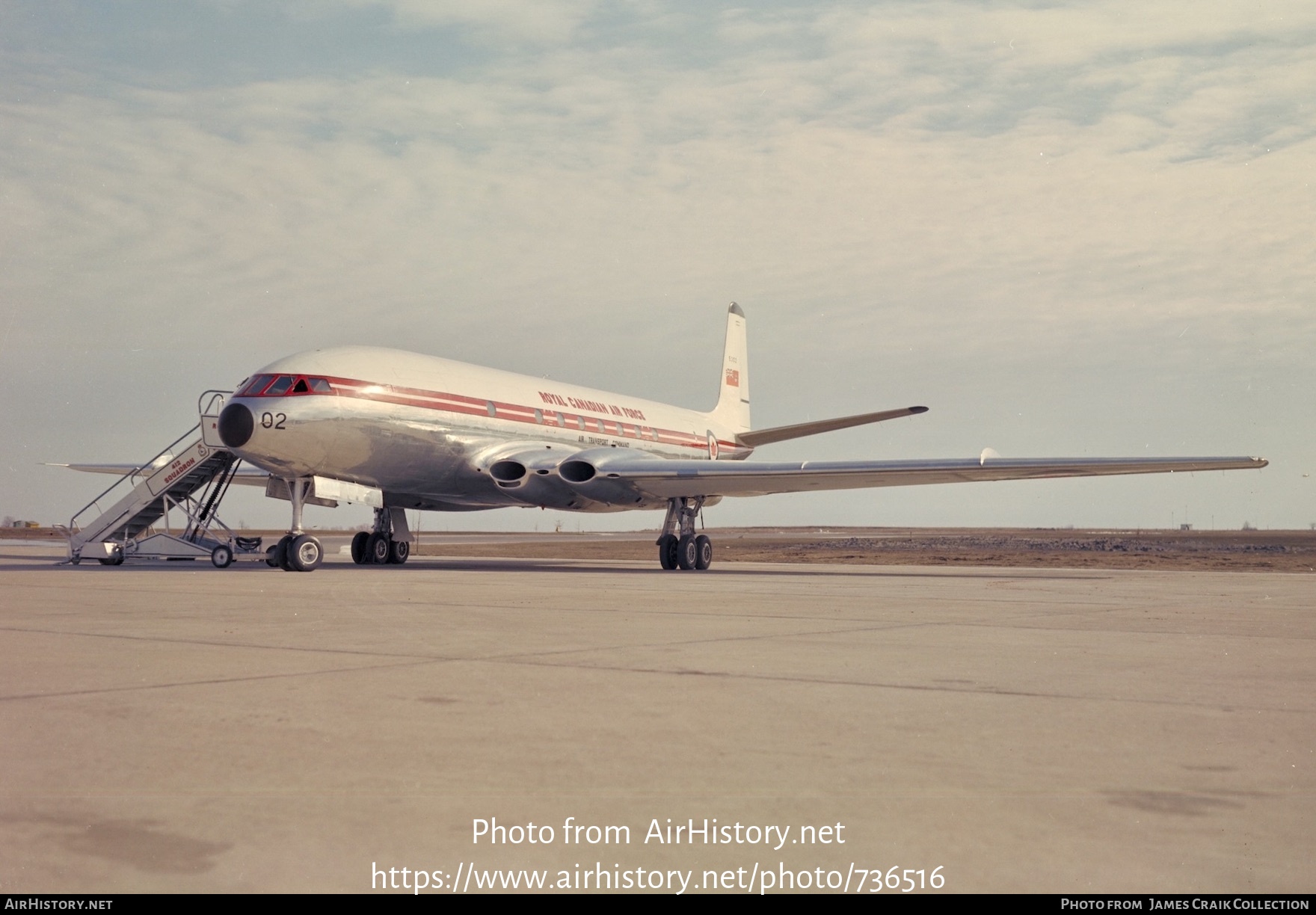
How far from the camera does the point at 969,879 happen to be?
9.14 feet

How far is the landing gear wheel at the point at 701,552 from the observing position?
23.5m

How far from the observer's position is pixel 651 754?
4.07 meters

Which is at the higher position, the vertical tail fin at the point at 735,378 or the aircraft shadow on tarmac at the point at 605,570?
the vertical tail fin at the point at 735,378

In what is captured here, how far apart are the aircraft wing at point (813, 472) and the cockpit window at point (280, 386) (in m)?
5.77

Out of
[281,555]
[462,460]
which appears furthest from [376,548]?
[281,555]

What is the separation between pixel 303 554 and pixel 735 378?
19.0m

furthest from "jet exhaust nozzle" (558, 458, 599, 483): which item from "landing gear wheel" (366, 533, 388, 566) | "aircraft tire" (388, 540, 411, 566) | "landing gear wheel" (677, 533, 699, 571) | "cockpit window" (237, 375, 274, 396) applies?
"cockpit window" (237, 375, 274, 396)

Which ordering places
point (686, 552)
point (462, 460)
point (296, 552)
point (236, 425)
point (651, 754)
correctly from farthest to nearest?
point (686, 552) < point (462, 460) < point (296, 552) < point (236, 425) < point (651, 754)

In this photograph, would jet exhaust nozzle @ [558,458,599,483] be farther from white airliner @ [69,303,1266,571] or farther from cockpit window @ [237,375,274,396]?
cockpit window @ [237,375,274,396]

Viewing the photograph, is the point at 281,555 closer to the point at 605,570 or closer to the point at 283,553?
the point at 283,553

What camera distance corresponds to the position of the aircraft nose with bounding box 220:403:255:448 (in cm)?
1830

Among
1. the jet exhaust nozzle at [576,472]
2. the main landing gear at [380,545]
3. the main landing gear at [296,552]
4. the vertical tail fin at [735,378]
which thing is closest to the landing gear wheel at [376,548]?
the main landing gear at [380,545]

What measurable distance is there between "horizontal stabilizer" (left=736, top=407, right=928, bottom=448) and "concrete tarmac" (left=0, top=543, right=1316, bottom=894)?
1576 cm

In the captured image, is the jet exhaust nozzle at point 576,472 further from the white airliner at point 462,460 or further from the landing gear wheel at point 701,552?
the landing gear wheel at point 701,552
